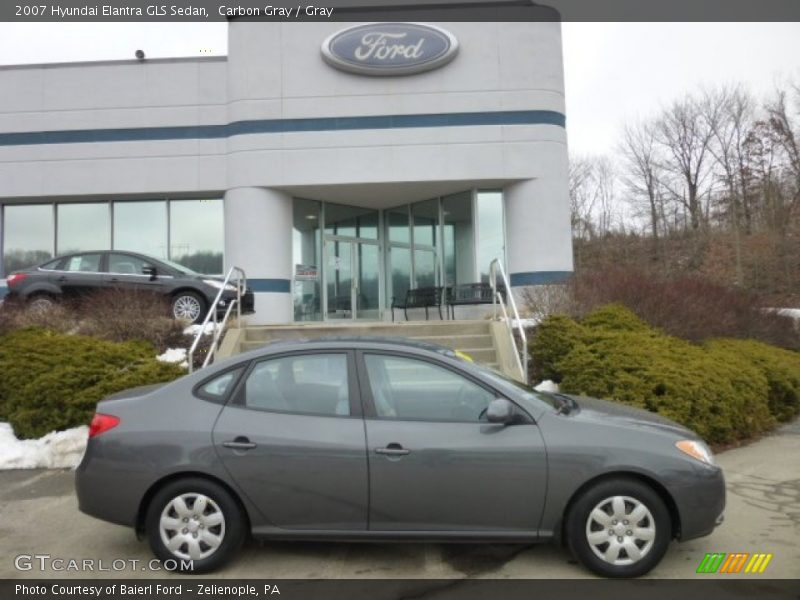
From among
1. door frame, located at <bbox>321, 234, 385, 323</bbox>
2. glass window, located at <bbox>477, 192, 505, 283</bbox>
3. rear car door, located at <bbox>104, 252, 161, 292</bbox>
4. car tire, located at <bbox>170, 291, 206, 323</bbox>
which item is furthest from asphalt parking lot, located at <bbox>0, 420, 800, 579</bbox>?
door frame, located at <bbox>321, 234, 385, 323</bbox>

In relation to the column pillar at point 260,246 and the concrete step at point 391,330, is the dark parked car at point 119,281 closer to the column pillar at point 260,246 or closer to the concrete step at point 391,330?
the concrete step at point 391,330

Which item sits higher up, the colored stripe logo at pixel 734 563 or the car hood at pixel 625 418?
the car hood at pixel 625 418

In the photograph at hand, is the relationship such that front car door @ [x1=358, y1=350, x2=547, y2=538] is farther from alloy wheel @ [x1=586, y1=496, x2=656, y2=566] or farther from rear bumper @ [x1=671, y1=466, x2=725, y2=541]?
rear bumper @ [x1=671, y1=466, x2=725, y2=541]

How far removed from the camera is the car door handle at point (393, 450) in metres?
3.72

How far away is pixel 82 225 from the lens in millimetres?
15336

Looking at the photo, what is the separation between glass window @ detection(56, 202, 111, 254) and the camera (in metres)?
15.3

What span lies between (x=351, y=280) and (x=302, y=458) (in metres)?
12.7

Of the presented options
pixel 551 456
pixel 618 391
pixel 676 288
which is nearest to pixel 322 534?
pixel 551 456

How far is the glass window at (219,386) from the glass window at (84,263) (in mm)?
8531

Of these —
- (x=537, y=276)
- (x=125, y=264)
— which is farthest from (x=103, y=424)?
(x=537, y=276)

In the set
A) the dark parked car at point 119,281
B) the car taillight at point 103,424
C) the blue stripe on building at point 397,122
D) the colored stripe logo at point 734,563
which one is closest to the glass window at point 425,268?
the blue stripe on building at point 397,122

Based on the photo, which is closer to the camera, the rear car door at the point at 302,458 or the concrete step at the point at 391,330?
the rear car door at the point at 302,458

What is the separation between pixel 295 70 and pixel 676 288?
30.8 ft

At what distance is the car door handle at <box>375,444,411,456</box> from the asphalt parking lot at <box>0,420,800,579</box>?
76 centimetres
